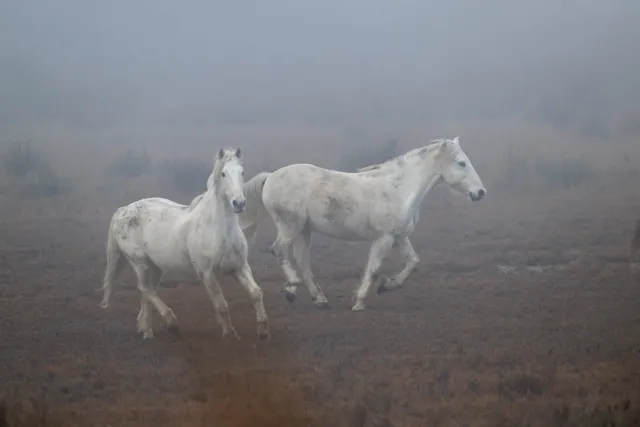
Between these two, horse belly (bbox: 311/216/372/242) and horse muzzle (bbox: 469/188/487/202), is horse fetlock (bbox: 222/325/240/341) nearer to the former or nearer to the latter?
horse belly (bbox: 311/216/372/242)

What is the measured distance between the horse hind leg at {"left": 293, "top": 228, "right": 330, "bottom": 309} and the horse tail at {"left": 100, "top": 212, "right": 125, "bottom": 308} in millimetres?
828

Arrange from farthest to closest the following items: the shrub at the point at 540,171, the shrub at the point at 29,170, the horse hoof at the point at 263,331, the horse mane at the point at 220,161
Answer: the shrub at the point at 540,171 < the shrub at the point at 29,170 < the horse hoof at the point at 263,331 < the horse mane at the point at 220,161

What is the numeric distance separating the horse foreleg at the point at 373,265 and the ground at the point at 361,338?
4cm

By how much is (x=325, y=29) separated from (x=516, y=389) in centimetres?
196

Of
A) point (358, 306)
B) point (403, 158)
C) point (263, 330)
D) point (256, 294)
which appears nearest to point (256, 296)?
point (256, 294)

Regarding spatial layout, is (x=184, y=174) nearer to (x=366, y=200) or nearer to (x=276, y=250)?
(x=276, y=250)

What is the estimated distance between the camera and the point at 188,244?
4.04 m

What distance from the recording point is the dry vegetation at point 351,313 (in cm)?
391

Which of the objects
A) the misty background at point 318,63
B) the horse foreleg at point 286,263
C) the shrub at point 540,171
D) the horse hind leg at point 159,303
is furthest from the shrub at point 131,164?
the shrub at point 540,171

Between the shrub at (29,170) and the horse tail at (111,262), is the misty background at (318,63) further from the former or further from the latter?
the horse tail at (111,262)

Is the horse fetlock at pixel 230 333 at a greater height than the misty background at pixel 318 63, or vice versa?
the misty background at pixel 318 63

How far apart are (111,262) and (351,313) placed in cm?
115

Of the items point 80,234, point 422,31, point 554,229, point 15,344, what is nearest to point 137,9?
point 80,234

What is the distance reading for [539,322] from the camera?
4156 mm
